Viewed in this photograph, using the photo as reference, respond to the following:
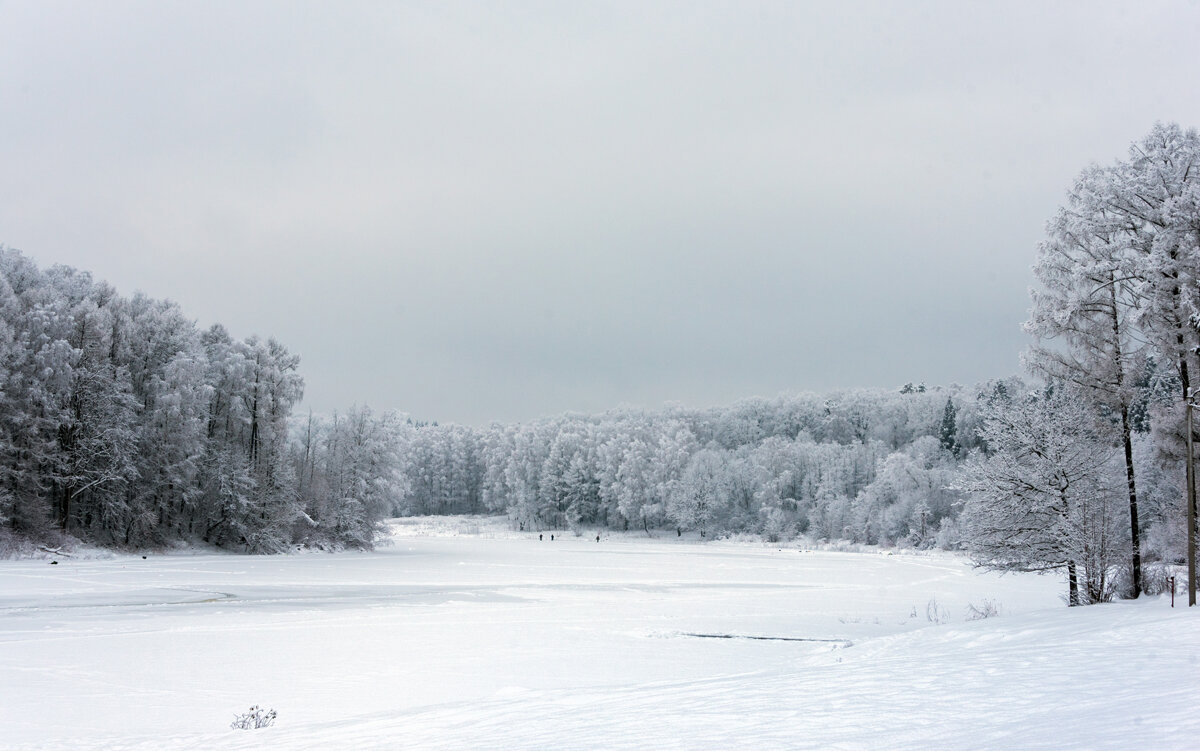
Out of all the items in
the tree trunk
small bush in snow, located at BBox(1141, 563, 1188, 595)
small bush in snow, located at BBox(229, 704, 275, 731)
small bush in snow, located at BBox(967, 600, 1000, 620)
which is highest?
the tree trunk

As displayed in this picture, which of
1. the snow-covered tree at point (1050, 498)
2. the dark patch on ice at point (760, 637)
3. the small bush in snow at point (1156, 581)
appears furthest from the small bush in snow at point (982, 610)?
the dark patch on ice at point (760, 637)

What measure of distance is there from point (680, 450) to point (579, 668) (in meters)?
103

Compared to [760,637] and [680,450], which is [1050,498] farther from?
[680,450]

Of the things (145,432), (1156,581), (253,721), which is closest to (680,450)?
(145,432)

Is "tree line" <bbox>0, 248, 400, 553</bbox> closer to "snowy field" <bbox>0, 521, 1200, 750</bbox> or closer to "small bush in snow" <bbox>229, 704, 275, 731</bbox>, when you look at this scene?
"snowy field" <bbox>0, 521, 1200, 750</bbox>

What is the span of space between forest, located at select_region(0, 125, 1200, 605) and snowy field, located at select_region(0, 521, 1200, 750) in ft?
14.7

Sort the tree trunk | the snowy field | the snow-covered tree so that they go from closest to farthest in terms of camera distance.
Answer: the snowy field, the tree trunk, the snow-covered tree

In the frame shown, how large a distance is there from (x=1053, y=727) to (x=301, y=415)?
7919 cm

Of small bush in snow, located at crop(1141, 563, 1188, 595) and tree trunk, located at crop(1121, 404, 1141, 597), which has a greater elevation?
tree trunk, located at crop(1121, 404, 1141, 597)

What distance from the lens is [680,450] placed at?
119 metres

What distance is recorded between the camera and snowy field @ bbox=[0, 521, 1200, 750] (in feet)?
26.4

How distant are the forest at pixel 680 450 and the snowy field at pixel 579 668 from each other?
4.49 m

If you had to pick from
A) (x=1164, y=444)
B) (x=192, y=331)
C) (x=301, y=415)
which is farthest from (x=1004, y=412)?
(x=301, y=415)

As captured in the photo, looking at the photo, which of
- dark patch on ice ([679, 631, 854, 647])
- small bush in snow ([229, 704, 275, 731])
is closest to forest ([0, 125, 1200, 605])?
dark patch on ice ([679, 631, 854, 647])
